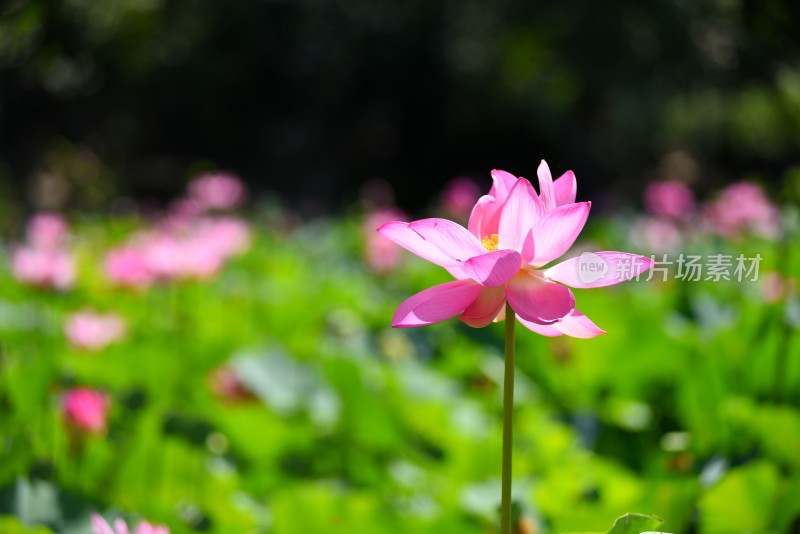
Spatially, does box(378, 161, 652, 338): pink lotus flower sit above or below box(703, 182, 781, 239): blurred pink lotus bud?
below

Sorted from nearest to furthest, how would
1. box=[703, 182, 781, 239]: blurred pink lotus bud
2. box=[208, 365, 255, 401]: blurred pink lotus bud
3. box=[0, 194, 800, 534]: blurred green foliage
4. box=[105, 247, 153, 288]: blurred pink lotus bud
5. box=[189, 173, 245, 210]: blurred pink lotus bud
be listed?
1. box=[0, 194, 800, 534]: blurred green foliage
2. box=[208, 365, 255, 401]: blurred pink lotus bud
3. box=[105, 247, 153, 288]: blurred pink lotus bud
4. box=[703, 182, 781, 239]: blurred pink lotus bud
5. box=[189, 173, 245, 210]: blurred pink lotus bud

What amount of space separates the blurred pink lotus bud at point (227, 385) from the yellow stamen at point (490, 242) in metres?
1.02

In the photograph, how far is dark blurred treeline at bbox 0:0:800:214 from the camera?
10.6 meters

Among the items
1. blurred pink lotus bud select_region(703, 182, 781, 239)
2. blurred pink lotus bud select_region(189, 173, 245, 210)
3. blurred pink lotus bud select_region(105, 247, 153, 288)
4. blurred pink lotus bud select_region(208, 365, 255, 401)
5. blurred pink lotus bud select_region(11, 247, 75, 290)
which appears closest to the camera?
blurred pink lotus bud select_region(11, 247, 75, 290)

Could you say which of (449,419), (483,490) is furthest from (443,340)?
(483,490)

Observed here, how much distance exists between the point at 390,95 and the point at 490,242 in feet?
39.9

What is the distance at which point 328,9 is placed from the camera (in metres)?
12.1

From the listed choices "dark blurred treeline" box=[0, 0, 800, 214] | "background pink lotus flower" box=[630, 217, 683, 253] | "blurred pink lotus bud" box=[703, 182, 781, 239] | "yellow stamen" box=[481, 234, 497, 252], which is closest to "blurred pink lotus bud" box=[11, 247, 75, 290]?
"yellow stamen" box=[481, 234, 497, 252]

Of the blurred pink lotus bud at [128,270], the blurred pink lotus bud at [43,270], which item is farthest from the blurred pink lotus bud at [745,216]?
the blurred pink lotus bud at [43,270]

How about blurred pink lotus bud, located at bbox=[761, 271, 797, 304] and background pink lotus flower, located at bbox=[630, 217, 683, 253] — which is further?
background pink lotus flower, located at bbox=[630, 217, 683, 253]

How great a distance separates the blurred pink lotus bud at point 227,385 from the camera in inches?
58.7

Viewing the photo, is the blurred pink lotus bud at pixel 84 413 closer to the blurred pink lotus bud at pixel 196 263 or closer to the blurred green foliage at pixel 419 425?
the blurred green foliage at pixel 419 425

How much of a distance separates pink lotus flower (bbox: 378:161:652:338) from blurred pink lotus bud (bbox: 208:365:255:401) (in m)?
1.06

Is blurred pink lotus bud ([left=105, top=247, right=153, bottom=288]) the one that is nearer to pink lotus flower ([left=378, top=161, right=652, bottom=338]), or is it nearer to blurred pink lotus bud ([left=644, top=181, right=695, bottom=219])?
pink lotus flower ([left=378, top=161, right=652, bottom=338])
